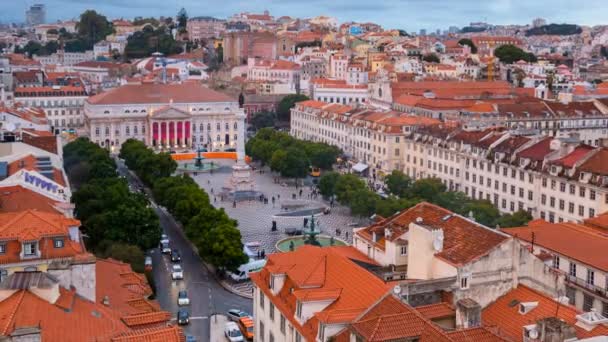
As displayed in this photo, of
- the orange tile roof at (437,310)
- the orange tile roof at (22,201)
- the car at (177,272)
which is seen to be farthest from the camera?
the car at (177,272)

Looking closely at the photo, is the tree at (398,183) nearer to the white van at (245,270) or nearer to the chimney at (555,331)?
the white van at (245,270)

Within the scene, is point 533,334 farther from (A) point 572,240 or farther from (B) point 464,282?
(A) point 572,240

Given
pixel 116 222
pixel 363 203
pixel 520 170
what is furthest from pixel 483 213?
pixel 116 222

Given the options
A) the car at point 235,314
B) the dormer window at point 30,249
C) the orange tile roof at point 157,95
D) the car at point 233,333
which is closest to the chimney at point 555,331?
the car at point 233,333

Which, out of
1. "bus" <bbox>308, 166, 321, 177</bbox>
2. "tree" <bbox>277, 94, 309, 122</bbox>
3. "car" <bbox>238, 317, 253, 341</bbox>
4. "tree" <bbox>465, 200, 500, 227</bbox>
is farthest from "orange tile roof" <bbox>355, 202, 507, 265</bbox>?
"tree" <bbox>277, 94, 309, 122</bbox>

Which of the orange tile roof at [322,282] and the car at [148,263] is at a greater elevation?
the orange tile roof at [322,282]

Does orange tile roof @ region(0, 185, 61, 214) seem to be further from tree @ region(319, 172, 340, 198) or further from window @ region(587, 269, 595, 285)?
tree @ region(319, 172, 340, 198)
